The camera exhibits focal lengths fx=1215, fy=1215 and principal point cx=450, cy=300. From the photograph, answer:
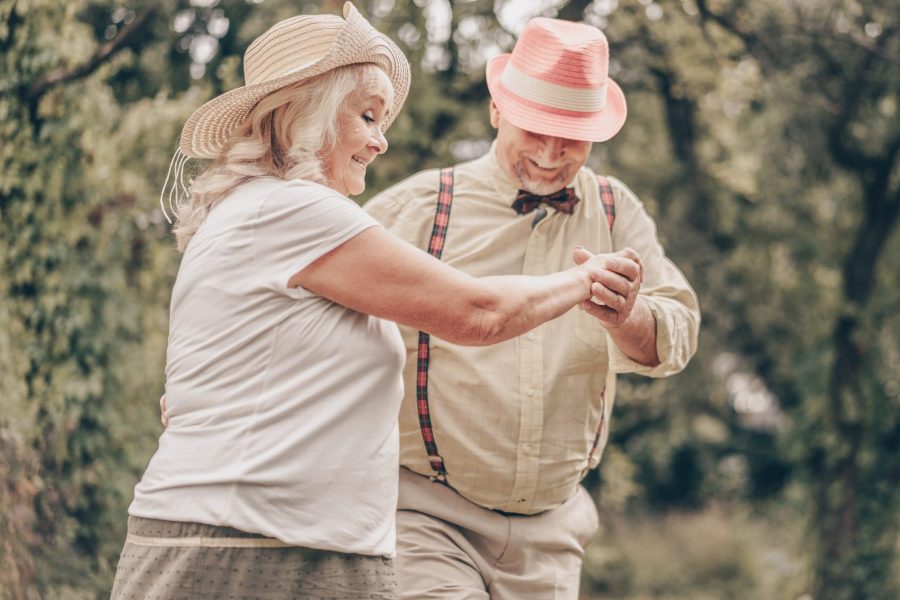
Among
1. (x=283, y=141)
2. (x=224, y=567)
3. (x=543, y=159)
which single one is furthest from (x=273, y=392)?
(x=543, y=159)

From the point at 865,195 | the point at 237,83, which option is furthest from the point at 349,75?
the point at 865,195

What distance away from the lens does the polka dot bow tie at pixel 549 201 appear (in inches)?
127

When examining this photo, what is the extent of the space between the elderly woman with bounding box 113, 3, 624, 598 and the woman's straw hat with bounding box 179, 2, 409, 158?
0.9 inches

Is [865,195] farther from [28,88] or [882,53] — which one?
[28,88]

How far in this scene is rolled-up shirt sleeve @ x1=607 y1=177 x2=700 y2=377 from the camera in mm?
3092

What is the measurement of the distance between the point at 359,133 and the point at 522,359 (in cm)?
97

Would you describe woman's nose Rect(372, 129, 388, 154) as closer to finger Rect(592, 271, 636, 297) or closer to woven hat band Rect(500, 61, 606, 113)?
finger Rect(592, 271, 636, 297)

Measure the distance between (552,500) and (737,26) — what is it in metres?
4.93

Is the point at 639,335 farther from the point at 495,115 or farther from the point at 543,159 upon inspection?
the point at 495,115

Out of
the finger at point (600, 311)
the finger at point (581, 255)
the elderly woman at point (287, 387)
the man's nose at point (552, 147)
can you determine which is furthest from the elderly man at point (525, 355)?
the elderly woman at point (287, 387)

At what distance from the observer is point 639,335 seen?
300cm

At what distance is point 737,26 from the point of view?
7.39 meters

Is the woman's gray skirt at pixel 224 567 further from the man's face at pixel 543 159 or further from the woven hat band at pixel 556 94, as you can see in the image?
the woven hat band at pixel 556 94

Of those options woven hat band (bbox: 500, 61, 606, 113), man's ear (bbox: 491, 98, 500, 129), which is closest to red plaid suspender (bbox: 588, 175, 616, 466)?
woven hat band (bbox: 500, 61, 606, 113)
